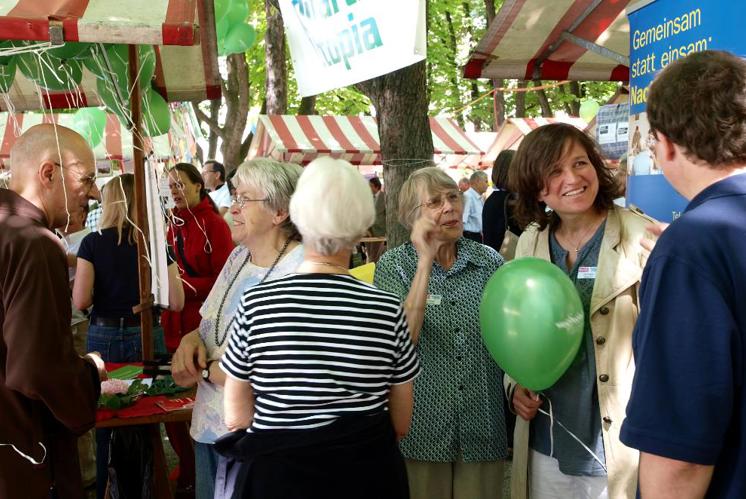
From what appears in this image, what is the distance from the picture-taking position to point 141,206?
3715 millimetres

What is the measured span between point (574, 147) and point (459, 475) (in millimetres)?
1306

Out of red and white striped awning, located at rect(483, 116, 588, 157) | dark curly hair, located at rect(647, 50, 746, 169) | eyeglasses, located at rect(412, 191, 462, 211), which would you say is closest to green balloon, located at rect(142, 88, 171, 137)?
eyeglasses, located at rect(412, 191, 462, 211)

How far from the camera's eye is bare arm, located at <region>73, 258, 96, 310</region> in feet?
14.1

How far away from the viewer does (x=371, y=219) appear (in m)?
2.08

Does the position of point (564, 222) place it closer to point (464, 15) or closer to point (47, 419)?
point (47, 419)

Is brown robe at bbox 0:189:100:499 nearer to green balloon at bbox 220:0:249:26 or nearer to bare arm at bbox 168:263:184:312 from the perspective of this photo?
bare arm at bbox 168:263:184:312

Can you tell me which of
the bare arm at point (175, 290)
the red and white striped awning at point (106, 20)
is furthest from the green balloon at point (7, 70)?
the bare arm at point (175, 290)

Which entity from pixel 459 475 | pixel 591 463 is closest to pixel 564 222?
pixel 591 463

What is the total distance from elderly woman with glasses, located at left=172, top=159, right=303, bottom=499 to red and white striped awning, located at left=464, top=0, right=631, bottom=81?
8.77 feet

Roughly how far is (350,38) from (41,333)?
176 cm

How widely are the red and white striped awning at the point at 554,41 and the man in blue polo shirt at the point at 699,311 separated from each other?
3.23m

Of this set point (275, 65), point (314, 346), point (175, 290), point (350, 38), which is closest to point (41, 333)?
point (314, 346)

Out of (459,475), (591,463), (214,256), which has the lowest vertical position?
(459,475)

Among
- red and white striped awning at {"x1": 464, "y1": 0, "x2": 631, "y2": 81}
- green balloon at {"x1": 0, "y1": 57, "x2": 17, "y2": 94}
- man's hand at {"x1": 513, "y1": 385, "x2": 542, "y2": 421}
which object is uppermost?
red and white striped awning at {"x1": 464, "y1": 0, "x2": 631, "y2": 81}
